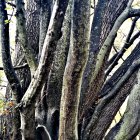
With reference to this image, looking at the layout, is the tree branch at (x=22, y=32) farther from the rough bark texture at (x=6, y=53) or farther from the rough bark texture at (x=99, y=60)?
the rough bark texture at (x=99, y=60)

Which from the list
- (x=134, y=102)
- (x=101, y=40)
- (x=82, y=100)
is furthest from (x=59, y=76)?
(x=134, y=102)

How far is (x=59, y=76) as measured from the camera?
10.6 feet

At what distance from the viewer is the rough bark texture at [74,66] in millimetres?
2217

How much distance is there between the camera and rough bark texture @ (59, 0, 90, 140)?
2217mm

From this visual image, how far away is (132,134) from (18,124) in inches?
47.2

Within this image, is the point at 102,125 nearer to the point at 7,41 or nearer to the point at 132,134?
the point at 132,134

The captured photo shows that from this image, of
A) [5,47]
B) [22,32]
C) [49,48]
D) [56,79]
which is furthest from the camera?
[56,79]

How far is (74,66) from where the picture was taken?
2.38m

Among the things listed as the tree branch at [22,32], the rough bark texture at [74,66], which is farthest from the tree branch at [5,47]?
the rough bark texture at [74,66]

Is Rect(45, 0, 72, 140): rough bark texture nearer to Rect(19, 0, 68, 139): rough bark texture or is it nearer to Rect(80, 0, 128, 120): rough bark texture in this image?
Rect(80, 0, 128, 120): rough bark texture

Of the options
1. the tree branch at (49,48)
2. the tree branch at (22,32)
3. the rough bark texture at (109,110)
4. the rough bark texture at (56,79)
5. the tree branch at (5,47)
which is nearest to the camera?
A: the tree branch at (49,48)

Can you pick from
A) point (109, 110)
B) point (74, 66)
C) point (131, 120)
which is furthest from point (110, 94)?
point (74, 66)

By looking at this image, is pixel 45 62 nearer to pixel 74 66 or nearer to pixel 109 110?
pixel 74 66

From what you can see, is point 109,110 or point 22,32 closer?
point 22,32
